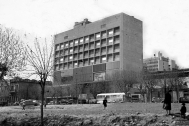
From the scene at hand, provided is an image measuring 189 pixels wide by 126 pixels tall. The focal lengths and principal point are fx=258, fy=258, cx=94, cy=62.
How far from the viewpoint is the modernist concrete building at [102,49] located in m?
103

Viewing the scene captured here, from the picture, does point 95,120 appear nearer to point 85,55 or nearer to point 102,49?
point 102,49

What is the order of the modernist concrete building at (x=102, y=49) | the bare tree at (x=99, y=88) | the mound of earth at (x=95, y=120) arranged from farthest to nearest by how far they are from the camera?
the modernist concrete building at (x=102, y=49) → the bare tree at (x=99, y=88) → the mound of earth at (x=95, y=120)

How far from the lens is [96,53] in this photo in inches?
4360

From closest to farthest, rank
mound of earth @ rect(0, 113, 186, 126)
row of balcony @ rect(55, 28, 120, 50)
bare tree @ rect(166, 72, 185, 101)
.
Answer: mound of earth @ rect(0, 113, 186, 126), bare tree @ rect(166, 72, 185, 101), row of balcony @ rect(55, 28, 120, 50)

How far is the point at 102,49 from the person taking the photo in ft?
356

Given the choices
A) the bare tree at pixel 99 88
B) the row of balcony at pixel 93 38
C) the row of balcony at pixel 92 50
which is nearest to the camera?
the bare tree at pixel 99 88

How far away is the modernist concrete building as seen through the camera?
102812 mm

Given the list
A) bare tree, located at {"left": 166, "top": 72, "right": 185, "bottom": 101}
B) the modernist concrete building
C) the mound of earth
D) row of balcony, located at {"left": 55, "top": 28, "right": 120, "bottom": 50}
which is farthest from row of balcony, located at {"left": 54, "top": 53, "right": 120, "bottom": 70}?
the mound of earth

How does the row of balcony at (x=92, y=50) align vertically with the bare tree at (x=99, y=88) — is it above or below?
above

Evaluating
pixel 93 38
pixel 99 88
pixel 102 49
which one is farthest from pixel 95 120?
pixel 93 38

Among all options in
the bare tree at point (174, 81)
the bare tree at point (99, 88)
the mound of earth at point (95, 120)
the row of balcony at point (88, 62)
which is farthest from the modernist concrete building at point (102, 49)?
Result: the mound of earth at point (95, 120)

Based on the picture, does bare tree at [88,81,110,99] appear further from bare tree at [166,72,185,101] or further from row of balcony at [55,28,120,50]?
bare tree at [166,72,185,101]

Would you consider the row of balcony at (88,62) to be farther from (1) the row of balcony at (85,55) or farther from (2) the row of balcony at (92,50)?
(2) the row of balcony at (92,50)

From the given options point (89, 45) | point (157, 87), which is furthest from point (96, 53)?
point (157, 87)
